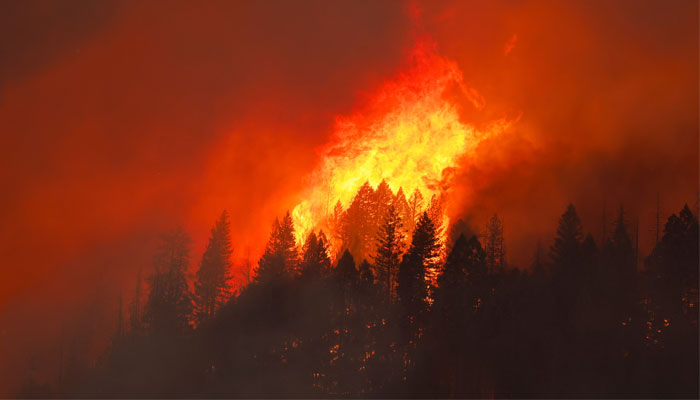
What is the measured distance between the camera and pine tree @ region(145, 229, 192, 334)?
77.2 meters

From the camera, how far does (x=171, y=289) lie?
80.2m

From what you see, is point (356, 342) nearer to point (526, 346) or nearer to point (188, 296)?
point (526, 346)

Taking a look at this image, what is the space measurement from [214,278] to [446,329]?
3297 cm

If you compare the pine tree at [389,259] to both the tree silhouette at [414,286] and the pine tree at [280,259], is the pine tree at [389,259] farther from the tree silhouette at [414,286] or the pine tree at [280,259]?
the pine tree at [280,259]

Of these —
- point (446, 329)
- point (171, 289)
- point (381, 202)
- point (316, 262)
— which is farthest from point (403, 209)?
point (171, 289)

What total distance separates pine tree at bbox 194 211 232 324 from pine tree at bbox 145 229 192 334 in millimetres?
1664

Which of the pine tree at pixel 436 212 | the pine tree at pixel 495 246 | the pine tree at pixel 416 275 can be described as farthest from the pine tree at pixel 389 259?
the pine tree at pixel 495 246

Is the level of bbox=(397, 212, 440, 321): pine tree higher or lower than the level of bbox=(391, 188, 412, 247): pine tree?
lower

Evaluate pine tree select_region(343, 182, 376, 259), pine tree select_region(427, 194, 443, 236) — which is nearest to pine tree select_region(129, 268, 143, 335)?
pine tree select_region(343, 182, 376, 259)

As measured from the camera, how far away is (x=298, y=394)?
65438 millimetres

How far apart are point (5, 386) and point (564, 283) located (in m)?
105

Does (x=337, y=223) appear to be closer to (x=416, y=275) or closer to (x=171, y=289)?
(x=416, y=275)

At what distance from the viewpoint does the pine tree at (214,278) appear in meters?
79.8

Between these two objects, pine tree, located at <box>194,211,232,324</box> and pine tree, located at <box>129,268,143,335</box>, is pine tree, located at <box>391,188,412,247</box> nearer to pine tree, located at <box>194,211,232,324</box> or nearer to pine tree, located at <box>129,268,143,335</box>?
pine tree, located at <box>194,211,232,324</box>
